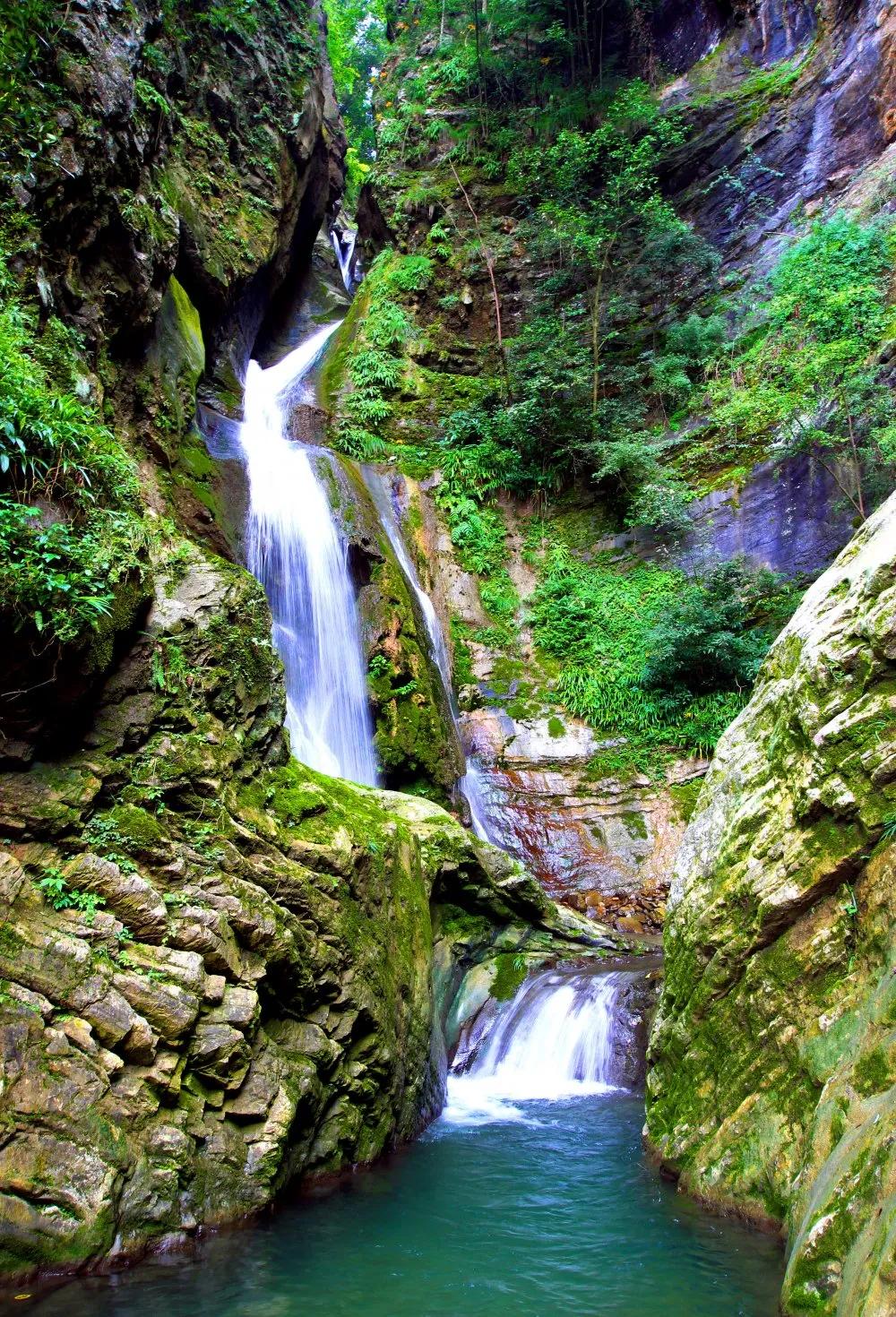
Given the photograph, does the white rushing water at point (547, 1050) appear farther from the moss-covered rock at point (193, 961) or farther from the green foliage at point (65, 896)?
the green foliage at point (65, 896)

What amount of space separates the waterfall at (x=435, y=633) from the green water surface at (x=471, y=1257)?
7.72 metres

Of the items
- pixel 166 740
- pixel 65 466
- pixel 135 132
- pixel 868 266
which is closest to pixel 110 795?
pixel 166 740

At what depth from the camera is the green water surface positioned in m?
4.11

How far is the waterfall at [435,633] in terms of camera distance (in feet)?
46.3

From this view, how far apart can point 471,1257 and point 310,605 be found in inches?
381

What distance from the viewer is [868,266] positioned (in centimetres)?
1559

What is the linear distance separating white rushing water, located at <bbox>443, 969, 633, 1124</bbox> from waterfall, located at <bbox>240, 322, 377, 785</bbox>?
13.6 feet

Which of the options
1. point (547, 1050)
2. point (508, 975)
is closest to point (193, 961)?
point (547, 1050)

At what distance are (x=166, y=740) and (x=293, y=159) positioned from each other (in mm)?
19011

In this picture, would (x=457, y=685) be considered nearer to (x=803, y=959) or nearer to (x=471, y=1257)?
(x=803, y=959)

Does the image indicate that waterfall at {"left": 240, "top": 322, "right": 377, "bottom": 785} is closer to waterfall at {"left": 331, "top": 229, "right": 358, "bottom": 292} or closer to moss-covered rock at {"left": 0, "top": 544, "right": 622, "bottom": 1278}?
moss-covered rock at {"left": 0, "top": 544, "right": 622, "bottom": 1278}

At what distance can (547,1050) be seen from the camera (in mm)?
9086

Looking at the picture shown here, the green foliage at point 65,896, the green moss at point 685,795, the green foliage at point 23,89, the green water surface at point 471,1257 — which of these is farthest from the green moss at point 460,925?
the green foliage at point 23,89

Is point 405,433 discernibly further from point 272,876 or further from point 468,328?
point 272,876
